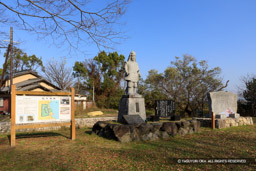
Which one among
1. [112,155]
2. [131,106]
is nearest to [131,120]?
[131,106]

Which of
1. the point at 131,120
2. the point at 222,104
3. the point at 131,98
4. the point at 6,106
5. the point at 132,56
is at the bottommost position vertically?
the point at 6,106

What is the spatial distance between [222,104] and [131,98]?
21.3ft

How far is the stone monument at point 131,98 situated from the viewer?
896cm

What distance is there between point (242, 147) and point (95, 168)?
4.88m

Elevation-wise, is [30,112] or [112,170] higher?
[30,112]

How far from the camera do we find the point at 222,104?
1164 cm

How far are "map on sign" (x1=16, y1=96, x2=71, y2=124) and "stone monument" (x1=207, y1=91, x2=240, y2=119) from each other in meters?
8.77

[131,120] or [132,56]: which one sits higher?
[132,56]

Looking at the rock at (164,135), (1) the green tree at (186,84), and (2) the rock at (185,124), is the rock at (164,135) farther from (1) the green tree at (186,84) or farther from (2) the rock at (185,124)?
(1) the green tree at (186,84)

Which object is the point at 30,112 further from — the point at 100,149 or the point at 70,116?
the point at 100,149

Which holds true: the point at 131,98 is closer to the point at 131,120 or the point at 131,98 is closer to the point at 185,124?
the point at 131,120

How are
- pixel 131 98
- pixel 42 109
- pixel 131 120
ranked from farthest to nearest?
pixel 131 98
pixel 131 120
pixel 42 109

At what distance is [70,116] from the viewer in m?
7.00

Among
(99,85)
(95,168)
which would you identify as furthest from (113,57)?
(95,168)
